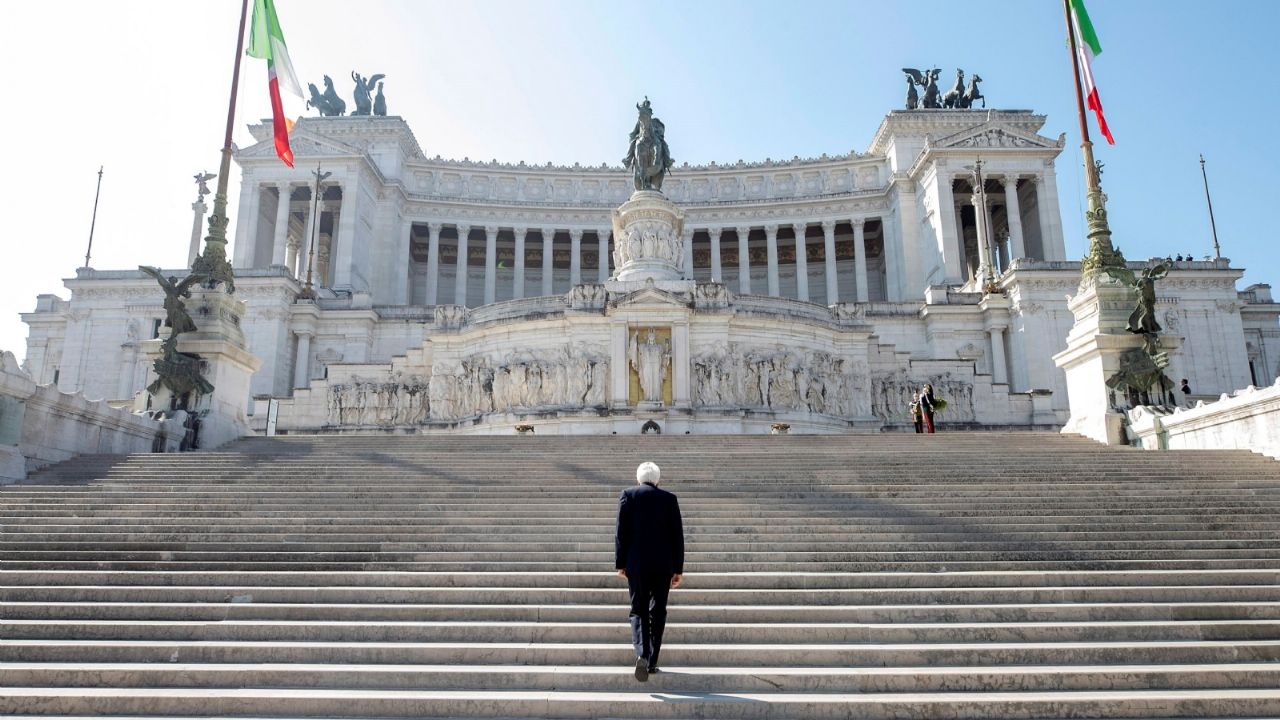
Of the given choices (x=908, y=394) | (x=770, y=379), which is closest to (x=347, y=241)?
(x=770, y=379)

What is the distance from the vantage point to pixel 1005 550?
945 centimetres

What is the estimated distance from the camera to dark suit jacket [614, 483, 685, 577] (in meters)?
6.29

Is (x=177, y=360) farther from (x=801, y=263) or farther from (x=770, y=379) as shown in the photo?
(x=801, y=263)

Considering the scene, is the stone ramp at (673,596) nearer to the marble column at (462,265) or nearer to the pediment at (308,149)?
the pediment at (308,149)

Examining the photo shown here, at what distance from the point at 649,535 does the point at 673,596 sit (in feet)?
6.87

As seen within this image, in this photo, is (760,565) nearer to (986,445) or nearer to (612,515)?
(612,515)

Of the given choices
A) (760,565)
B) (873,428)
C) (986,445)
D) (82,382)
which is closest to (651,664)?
(760,565)

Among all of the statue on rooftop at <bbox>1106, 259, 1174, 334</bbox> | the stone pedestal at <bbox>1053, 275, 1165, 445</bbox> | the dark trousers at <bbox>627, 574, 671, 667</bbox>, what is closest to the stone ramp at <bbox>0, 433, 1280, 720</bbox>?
the dark trousers at <bbox>627, 574, 671, 667</bbox>

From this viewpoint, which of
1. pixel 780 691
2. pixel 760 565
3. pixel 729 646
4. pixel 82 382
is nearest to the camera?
pixel 780 691

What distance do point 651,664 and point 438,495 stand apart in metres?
6.77

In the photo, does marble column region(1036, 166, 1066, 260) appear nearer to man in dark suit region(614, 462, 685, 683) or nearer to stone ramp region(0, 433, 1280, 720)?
stone ramp region(0, 433, 1280, 720)

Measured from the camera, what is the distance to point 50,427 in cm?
1482

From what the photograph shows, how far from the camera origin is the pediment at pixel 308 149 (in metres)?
54.6

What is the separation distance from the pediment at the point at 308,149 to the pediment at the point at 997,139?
38723 millimetres
